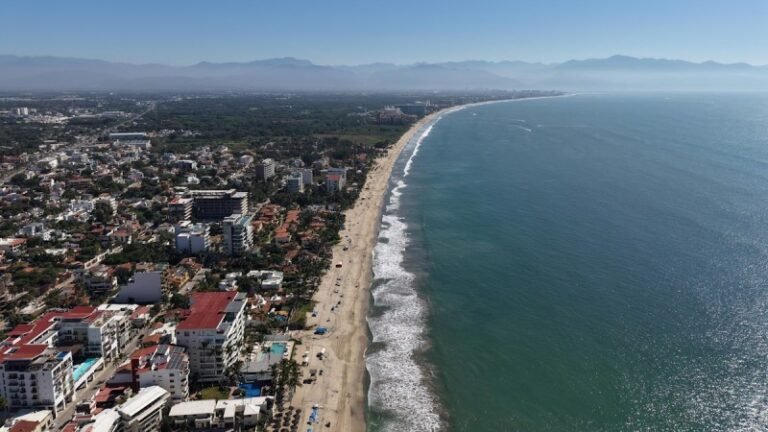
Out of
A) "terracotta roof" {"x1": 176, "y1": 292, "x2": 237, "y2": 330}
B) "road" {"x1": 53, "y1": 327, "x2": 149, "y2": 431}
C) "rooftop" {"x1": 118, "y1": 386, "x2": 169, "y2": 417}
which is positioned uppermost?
"terracotta roof" {"x1": 176, "y1": 292, "x2": 237, "y2": 330}

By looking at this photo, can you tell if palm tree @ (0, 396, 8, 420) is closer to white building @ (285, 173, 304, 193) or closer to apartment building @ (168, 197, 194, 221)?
apartment building @ (168, 197, 194, 221)

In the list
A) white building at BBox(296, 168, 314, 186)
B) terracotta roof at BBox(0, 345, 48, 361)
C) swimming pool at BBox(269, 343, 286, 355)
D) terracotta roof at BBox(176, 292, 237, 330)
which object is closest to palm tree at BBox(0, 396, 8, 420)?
terracotta roof at BBox(0, 345, 48, 361)

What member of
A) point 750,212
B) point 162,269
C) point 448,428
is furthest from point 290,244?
point 750,212

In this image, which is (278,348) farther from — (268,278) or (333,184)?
(333,184)

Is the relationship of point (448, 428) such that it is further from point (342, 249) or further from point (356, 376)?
point (342, 249)

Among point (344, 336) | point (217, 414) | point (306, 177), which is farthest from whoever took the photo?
point (306, 177)

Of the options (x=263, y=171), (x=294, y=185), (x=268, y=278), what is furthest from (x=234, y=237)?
(x=263, y=171)

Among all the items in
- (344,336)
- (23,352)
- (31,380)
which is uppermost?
(23,352)
